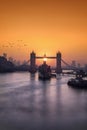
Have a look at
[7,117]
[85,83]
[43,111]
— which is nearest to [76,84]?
[85,83]

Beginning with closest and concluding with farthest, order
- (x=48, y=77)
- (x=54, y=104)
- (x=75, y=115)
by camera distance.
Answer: (x=75, y=115)
(x=54, y=104)
(x=48, y=77)

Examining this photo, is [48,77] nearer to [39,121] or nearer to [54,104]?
[54,104]

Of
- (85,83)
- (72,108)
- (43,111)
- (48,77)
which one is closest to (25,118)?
(43,111)

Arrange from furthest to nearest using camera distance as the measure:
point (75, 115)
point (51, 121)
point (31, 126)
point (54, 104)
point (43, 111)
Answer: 1. point (54, 104)
2. point (43, 111)
3. point (75, 115)
4. point (51, 121)
5. point (31, 126)

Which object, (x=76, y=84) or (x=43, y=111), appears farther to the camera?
(x=76, y=84)

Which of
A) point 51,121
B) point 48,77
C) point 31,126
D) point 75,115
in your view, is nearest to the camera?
point 31,126

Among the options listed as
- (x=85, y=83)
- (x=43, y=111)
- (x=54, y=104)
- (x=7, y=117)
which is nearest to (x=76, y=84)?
(x=85, y=83)

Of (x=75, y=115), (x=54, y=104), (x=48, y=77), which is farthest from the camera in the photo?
(x=48, y=77)

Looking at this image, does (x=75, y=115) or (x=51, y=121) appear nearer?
(x=51, y=121)

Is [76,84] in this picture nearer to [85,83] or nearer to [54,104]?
[85,83]
